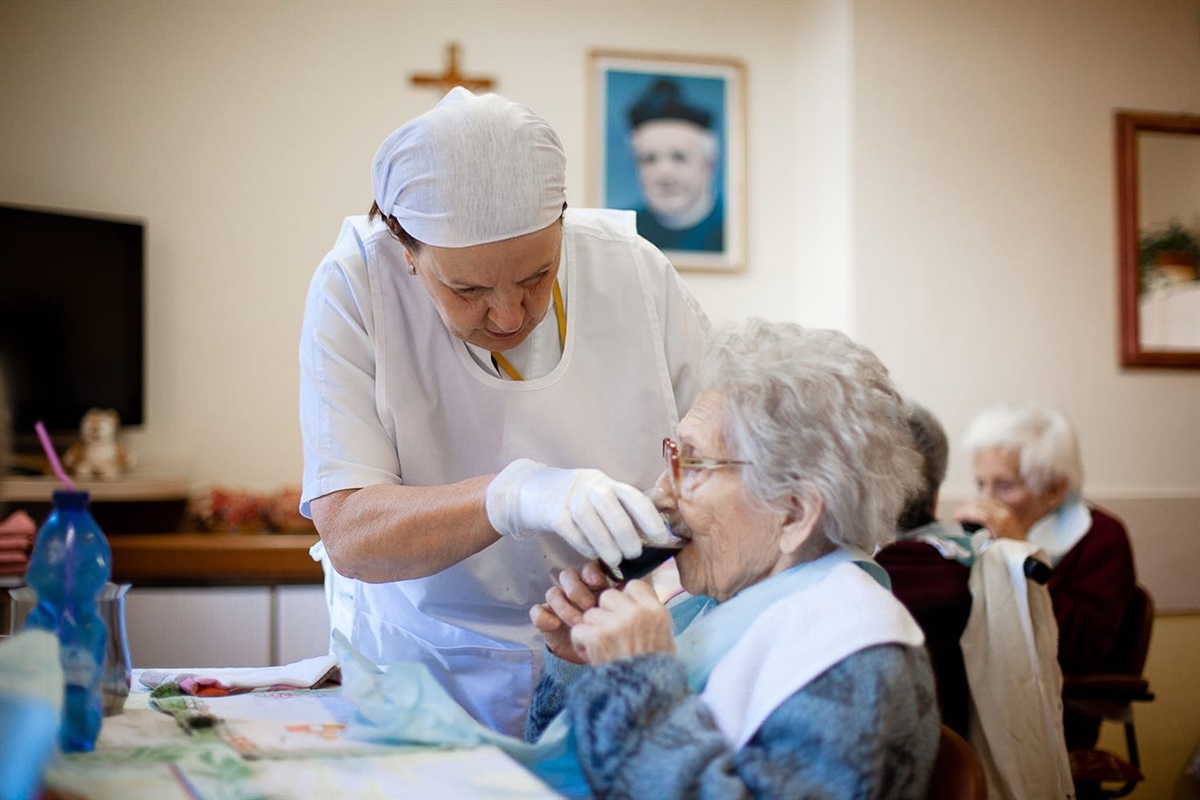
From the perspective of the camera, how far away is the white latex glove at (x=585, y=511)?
1.36 m

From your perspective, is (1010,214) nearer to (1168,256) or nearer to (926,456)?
(1168,256)

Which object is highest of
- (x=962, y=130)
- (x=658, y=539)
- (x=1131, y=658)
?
(x=962, y=130)

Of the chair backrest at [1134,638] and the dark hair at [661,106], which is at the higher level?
the dark hair at [661,106]

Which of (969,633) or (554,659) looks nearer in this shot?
(554,659)

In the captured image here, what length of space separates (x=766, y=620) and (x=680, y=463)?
287mm

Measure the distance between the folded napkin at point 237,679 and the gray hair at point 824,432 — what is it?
0.73 m

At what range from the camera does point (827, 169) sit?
388 centimetres

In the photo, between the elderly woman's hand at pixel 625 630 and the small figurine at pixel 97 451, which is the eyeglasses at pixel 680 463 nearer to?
the elderly woman's hand at pixel 625 630

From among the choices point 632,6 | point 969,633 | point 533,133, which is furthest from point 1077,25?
point 533,133

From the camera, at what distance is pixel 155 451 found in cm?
363

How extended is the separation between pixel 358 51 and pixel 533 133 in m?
2.44

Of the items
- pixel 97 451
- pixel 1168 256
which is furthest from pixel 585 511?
pixel 1168 256

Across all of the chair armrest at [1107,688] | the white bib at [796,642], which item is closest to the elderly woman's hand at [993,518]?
the chair armrest at [1107,688]

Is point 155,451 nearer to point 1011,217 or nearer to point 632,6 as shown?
point 632,6
